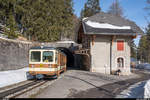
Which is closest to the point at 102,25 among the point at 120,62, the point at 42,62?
the point at 120,62

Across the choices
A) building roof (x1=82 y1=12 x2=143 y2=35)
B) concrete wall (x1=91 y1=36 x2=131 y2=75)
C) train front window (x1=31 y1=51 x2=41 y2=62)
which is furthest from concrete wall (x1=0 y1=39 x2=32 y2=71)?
concrete wall (x1=91 y1=36 x2=131 y2=75)

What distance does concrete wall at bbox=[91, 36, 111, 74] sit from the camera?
2041 cm

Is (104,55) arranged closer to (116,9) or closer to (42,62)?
(42,62)

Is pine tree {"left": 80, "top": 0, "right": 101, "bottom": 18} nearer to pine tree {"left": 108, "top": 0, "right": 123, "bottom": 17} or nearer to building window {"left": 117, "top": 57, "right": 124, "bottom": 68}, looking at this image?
pine tree {"left": 108, "top": 0, "right": 123, "bottom": 17}

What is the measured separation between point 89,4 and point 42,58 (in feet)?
155

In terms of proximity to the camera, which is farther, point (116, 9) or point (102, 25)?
point (116, 9)

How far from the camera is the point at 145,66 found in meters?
35.3

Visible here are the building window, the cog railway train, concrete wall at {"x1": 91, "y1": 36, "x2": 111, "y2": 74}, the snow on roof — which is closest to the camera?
the cog railway train

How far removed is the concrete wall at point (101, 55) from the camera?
66.9ft

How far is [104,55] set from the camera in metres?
20.6

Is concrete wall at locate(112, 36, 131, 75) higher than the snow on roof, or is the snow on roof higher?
the snow on roof

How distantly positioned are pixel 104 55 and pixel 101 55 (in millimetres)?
409

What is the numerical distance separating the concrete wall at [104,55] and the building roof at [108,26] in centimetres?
107

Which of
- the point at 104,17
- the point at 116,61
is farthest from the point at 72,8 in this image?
the point at 116,61
